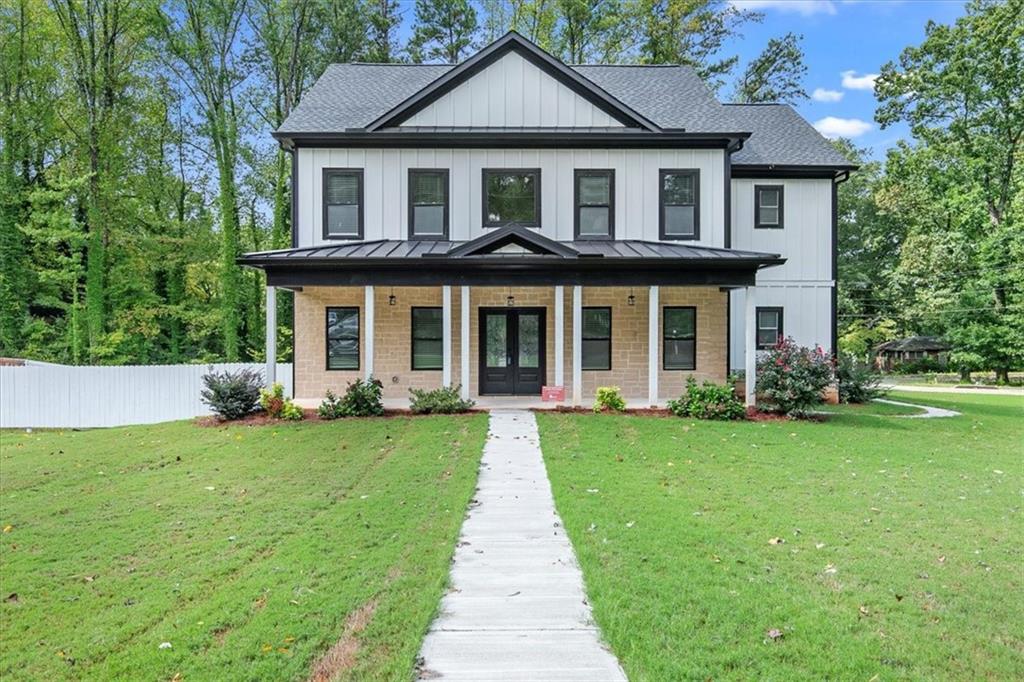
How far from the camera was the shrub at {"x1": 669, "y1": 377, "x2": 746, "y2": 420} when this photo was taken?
12.7 meters

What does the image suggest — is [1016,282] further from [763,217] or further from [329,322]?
[329,322]

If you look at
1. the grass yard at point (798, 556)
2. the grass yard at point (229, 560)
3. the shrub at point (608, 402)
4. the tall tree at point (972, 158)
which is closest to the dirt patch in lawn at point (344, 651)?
the grass yard at point (229, 560)

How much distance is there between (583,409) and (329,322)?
677 cm

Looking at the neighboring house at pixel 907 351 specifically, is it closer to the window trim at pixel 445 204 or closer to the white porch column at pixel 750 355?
the white porch column at pixel 750 355

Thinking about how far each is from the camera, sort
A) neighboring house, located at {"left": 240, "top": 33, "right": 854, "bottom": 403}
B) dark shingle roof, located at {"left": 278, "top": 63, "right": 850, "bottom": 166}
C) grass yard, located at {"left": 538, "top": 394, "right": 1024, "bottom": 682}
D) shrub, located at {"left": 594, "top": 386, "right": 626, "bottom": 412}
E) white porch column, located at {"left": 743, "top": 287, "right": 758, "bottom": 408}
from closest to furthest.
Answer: grass yard, located at {"left": 538, "top": 394, "right": 1024, "bottom": 682}, shrub, located at {"left": 594, "top": 386, "right": 626, "bottom": 412}, white porch column, located at {"left": 743, "top": 287, "right": 758, "bottom": 408}, neighboring house, located at {"left": 240, "top": 33, "right": 854, "bottom": 403}, dark shingle roof, located at {"left": 278, "top": 63, "right": 850, "bottom": 166}

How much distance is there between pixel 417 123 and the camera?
15.1 metres

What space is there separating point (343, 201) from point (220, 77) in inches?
514

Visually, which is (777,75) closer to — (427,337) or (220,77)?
(427,337)

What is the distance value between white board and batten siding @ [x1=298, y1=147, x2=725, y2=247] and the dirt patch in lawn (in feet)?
39.0

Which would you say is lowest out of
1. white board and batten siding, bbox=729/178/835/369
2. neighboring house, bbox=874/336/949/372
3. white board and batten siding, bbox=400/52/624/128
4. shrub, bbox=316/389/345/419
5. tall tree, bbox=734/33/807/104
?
shrub, bbox=316/389/345/419

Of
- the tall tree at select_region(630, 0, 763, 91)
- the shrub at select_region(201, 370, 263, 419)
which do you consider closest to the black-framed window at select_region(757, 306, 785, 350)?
the shrub at select_region(201, 370, 263, 419)

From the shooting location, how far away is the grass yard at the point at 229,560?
143 inches

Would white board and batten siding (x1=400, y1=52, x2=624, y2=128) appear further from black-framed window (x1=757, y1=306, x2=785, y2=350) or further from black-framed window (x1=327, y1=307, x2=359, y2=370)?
black-framed window (x1=757, y1=306, x2=785, y2=350)

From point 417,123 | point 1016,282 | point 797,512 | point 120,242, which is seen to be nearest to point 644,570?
point 797,512
